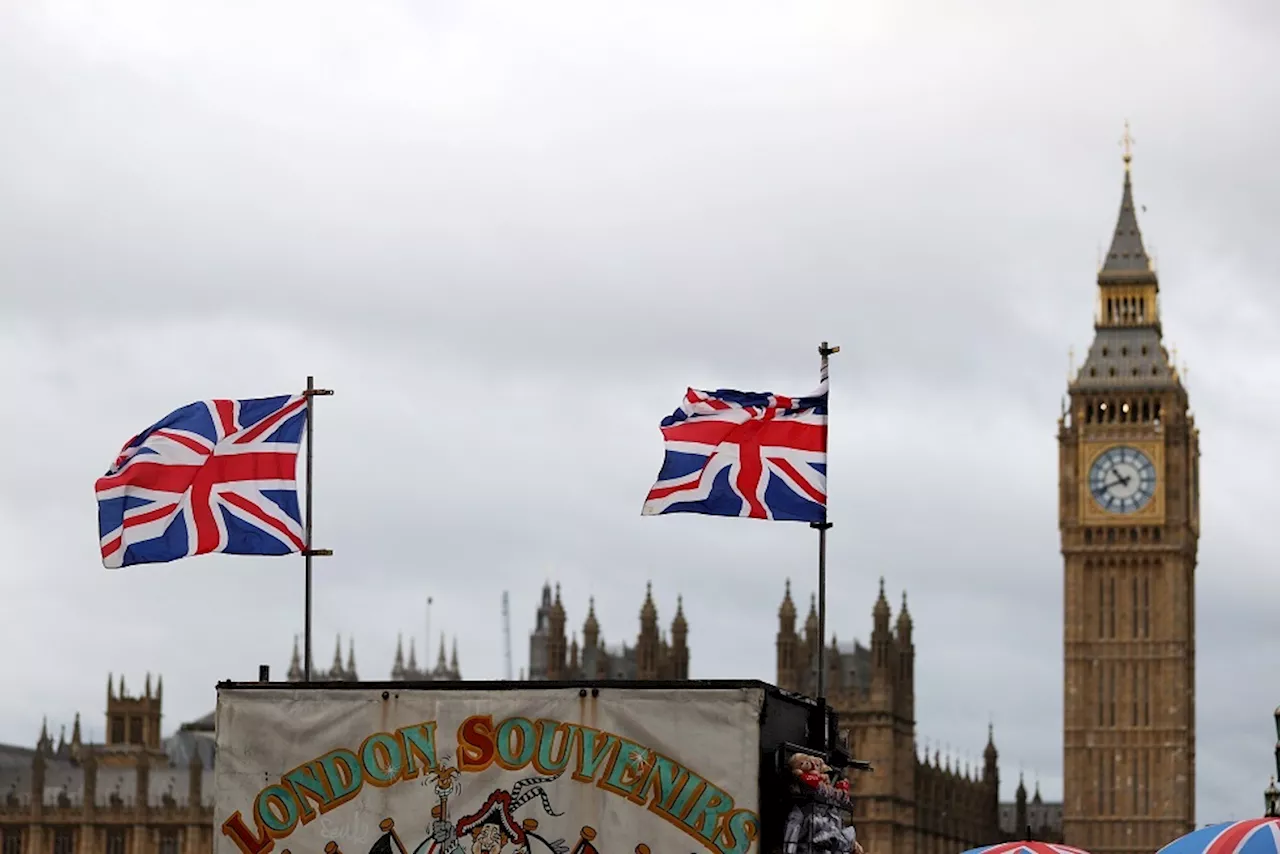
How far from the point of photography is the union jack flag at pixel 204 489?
2284cm

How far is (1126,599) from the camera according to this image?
385 ft

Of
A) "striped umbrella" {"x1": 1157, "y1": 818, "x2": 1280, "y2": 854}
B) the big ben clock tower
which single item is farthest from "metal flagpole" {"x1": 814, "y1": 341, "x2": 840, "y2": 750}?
the big ben clock tower

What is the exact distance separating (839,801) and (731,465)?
399 cm

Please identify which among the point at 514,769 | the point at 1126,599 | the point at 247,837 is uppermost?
the point at 1126,599

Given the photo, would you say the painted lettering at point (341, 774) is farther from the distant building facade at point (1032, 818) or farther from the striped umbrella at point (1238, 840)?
the distant building facade at point (1032, 818)

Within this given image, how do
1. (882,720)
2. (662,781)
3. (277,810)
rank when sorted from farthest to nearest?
(882,720), (277,810), (662,781)

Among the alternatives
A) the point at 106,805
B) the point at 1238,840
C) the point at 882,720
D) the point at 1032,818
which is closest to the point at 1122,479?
the point at 882,720

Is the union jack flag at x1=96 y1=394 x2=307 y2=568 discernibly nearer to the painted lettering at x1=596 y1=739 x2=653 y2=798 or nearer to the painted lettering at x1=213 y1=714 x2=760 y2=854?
the painted lettering at x1=213 y1=714 x2=760 y2=854

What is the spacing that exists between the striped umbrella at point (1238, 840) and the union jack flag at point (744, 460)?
15109mm

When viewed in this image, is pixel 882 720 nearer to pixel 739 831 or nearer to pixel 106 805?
pixel 106 805

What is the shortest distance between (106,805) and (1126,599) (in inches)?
1806

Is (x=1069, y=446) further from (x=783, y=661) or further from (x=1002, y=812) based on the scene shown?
(x=1002, y=812)

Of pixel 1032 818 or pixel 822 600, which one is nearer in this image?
pixel 822 600

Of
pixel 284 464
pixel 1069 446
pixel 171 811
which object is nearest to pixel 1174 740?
pixel 1069 446
